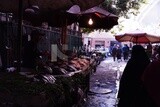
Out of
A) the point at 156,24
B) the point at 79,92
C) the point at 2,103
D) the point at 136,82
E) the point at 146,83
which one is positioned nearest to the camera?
the point at 2,103

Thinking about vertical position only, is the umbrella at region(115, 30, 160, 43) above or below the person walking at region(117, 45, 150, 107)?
above

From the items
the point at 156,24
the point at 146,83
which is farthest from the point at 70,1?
the point at 156,24

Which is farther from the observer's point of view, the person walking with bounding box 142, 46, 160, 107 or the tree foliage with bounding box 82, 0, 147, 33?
the tree foliage with bounding box 82, 0, 147, 33

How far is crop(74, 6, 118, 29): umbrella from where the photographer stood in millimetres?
11664

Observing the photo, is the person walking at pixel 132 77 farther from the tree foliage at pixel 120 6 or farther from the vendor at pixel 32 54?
the tree foliage at pixel 120 6

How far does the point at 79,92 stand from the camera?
727 cm

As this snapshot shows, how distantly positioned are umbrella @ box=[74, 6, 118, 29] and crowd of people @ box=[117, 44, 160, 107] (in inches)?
191

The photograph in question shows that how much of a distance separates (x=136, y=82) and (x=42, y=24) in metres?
5.92

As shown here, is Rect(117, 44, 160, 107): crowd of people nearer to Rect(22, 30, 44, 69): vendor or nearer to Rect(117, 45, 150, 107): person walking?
Rect(117, 45, 150, 107): person walking

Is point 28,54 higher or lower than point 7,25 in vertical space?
lower

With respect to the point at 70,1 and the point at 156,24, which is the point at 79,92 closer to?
the point at 70,1

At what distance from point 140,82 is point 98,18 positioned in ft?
21.2

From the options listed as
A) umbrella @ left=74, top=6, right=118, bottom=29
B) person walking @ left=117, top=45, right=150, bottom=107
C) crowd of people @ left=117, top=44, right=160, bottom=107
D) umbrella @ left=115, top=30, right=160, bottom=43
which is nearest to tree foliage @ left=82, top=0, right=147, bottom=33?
umbrella @ left=115, top=30, right=160, bottom=43

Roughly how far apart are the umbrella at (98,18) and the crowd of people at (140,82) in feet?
15.9
